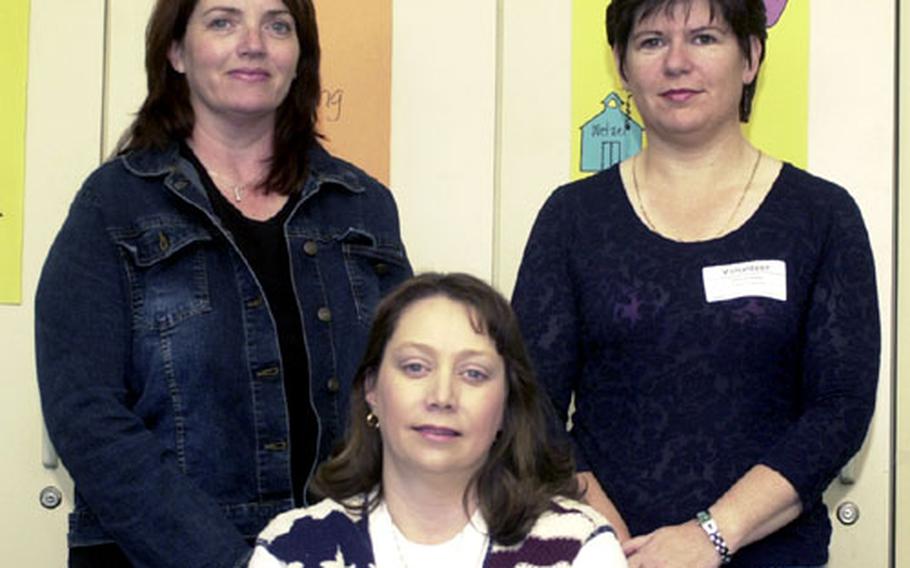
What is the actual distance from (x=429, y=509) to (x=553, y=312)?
0.39 m

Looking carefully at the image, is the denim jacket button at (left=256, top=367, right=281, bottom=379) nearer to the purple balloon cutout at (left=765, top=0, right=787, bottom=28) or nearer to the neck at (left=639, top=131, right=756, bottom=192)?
the neck at (left=639, top=131, right=756, bottom=192)

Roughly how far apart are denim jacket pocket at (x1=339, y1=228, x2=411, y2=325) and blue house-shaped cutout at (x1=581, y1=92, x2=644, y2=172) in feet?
1.64

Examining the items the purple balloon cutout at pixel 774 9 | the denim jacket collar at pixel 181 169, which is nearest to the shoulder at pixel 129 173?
the denim jacket collar at pixel 181 169

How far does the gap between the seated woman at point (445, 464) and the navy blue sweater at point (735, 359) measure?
15 cm

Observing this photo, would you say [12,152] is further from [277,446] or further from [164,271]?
[277,446]

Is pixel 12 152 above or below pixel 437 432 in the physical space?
above

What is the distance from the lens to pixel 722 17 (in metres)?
1.92

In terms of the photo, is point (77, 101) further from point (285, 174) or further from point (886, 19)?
point (886, 19)

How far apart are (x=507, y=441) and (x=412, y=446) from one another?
0.16 m

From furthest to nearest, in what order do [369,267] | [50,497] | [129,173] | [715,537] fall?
[50,497]
[369,267]
[129,173]
[715,537]

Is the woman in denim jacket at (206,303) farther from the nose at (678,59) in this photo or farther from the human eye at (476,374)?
the nose at (678,59)

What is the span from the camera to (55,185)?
2416mm

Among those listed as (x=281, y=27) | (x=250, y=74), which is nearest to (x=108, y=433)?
(x=250, y=74)

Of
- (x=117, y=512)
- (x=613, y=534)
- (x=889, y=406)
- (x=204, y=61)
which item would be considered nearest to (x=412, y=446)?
(x=613, y=534)
